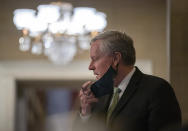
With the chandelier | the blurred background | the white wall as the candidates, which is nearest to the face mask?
the blurred background

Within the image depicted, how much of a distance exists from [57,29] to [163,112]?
181 centimetres

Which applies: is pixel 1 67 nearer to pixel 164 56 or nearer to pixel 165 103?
pixel 164 56

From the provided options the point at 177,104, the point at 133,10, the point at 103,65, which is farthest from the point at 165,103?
the point at 133,10

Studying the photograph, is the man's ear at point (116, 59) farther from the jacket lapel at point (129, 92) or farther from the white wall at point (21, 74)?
the white wall at point (21, 74)

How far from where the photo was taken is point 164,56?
179 centimetres

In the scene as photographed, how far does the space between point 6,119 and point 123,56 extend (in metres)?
1.50

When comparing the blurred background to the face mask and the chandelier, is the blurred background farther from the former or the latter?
the face mask

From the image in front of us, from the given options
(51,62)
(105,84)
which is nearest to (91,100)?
(105,84)

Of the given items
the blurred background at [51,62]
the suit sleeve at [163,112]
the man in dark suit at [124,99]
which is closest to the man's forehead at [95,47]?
the man in dark suit at [124,99]

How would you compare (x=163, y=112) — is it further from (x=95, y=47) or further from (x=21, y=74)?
(x=21, y=74)

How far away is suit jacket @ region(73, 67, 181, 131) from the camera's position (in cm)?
107

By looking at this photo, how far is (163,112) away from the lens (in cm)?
107

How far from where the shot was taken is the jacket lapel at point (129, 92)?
1089 millimetres

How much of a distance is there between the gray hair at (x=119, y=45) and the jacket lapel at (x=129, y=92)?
30 mm
